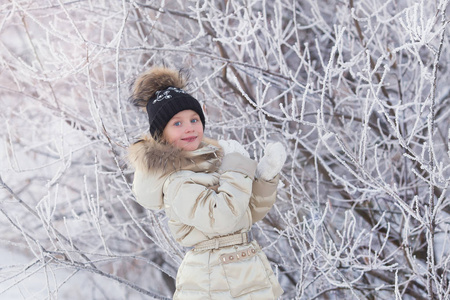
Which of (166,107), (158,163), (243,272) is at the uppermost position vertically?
(166,107)

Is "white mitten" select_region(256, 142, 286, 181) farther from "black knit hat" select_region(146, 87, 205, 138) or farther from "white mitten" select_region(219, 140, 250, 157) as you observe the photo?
"black knit hat" select_region(146, 87, 205, 138)

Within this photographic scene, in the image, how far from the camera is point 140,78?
6.90 ft

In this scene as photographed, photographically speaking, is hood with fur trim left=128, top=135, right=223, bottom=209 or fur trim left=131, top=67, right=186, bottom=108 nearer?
hood with fur trim left=128, top=135, right=223, bottom=209

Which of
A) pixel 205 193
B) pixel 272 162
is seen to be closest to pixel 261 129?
pixel 272 162

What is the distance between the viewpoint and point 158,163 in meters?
1.89

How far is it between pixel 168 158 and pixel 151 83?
1.21 feet

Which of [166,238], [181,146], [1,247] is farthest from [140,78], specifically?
[1,247]

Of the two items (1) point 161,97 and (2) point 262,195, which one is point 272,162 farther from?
(1) point 161,97

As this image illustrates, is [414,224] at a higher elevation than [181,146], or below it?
below

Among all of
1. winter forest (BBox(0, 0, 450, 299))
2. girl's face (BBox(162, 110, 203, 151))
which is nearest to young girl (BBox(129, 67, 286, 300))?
girl's face (BBox(162, 110, 203, 151))

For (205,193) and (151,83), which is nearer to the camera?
(205,193)

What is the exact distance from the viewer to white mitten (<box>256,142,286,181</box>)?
1858 mm

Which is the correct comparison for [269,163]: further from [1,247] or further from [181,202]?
[1,247]

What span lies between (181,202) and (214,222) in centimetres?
14
